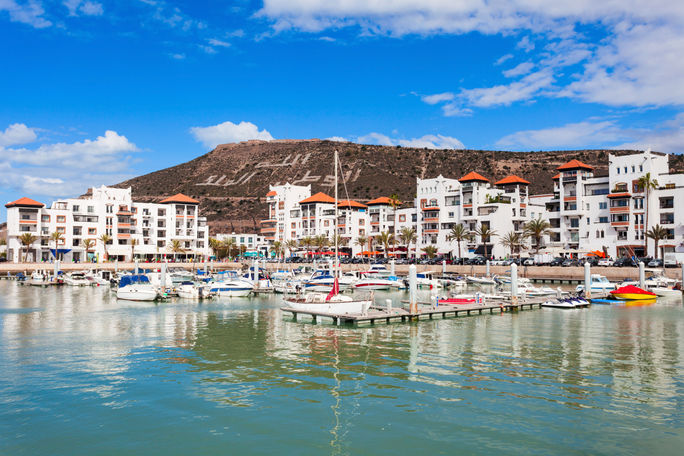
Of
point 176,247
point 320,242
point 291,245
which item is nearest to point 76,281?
point 176,247

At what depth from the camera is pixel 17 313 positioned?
49.6m

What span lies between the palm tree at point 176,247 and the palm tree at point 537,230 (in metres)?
82.1

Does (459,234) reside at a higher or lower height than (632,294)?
higher

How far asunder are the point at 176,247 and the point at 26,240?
106ft

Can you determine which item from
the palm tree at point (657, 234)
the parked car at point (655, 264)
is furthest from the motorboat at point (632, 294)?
the palm tree at point (657, 234)

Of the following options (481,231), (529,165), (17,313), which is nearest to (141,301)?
(17,313)

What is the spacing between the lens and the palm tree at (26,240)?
11388cm

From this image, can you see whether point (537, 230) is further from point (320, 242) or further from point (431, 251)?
point (320, 242)

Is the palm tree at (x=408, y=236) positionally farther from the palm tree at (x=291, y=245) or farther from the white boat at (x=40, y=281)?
the white boat at (x=40, y=281)

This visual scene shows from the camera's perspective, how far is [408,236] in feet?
403

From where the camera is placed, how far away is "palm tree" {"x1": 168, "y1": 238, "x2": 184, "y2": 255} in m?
133

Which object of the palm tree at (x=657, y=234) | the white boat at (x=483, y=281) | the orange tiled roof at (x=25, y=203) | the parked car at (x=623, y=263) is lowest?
the white boat at (x=483, y=281)

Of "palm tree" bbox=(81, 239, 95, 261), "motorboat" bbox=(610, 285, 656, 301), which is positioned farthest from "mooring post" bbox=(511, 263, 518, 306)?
"palm tree" bbox=(81, 239, 95, 261)

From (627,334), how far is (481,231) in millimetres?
74568
